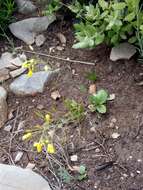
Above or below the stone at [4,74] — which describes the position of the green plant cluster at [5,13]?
above

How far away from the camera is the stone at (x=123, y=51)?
8.61 feet

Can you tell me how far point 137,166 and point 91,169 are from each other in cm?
20

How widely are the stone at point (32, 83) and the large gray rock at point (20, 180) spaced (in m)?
0.52

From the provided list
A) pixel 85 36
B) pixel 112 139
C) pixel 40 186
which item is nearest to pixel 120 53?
pixel 85 36

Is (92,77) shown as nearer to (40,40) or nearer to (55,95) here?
(55,95)

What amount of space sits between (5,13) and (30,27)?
0.17m

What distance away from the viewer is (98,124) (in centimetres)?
244

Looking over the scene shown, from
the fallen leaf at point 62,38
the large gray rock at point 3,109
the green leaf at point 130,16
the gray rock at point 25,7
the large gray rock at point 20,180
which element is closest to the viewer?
the large gray rock at point 20,180

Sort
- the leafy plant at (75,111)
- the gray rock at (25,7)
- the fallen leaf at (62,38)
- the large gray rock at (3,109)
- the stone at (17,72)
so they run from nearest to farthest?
1. the leafy plant at (75,111)
2. the large gray rock at (3,109)
3. the stone at (17,72)
4. the fallen leaf at (62,38)
5. the gray rock at (25,7)

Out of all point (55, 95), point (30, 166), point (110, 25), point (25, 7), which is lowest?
point (30, 166)

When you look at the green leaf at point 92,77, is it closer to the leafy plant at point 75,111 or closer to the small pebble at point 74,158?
the leafy plant at point 75,111

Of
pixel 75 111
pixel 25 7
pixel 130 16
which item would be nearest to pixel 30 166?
pixel 75 111

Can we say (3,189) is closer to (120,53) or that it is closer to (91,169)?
(91,169)

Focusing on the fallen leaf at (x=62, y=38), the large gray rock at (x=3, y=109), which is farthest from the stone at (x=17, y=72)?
the fallen leaf at (x=62, y=38)
